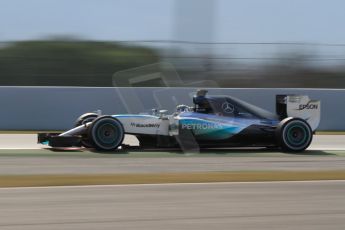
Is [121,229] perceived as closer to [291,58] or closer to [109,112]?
[109,112]

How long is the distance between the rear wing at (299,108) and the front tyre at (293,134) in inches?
15.8

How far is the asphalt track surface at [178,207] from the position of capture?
234 inches

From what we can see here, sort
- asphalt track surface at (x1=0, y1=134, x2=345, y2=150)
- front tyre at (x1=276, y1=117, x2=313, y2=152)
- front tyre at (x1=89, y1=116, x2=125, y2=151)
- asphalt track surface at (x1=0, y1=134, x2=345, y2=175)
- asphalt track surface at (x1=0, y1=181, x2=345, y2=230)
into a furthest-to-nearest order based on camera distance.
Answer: asphalt track surface at (x1=0, y1=134, x2=345, y2=150), front tyre at (x1=276, y1=117, x2=313, y2=152), front tyre at (x1=89, y1=116, x2=125, y2=151), asphalt track surface at (x1=0, y1=134, x2=345, y2=175), asphalt track surface at (x1=0, y1=181, x2=345, y2=230)

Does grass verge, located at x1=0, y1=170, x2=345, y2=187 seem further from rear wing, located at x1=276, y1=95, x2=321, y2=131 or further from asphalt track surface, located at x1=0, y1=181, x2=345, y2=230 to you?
rear wing, located at x1=276, y1=95, x2=321, y2=131

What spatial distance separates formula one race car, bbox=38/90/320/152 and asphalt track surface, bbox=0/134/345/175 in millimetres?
258

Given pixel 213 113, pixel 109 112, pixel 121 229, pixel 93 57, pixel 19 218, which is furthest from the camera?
pixel 93 57

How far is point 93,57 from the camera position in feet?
71.3

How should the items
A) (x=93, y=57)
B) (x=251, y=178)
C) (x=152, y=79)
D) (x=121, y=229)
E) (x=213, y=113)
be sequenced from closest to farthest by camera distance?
(x=121, y=229)
(x=251, y=178)
(x=213, y=113)
(x=152, y=79)
(x=93, y=57)

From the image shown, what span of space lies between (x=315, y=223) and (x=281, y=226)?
368 mm

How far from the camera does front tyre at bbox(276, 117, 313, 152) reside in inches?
527

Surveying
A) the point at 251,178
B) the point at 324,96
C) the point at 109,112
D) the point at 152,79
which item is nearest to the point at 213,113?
the point at 152,79

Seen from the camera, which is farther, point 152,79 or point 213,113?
point 152,79

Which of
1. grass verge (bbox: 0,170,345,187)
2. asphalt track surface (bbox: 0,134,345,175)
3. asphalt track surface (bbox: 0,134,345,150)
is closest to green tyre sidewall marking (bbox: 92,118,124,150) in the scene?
asphalt track surface (bbox: 0,134,345,175)

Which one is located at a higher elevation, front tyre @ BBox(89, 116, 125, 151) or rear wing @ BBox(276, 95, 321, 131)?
rear wing @ BBox(276, 95, 321, 131)
